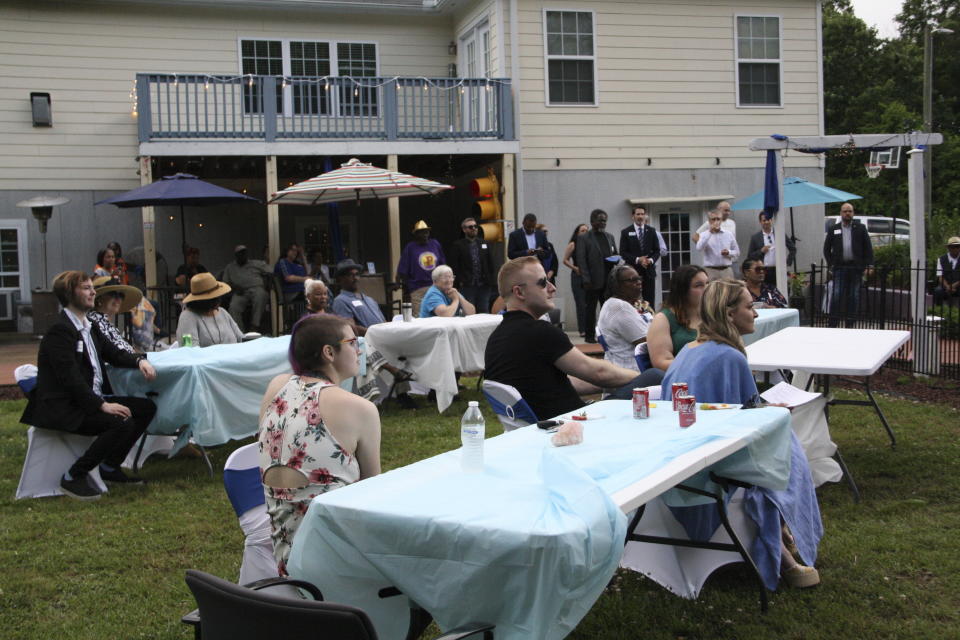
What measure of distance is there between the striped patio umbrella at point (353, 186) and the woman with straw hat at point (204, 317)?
17.3 feet

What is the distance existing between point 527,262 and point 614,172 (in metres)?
11.5

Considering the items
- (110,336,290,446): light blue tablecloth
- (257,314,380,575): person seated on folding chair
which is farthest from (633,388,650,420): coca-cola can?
(110,336,290,446): light blue tablecloth

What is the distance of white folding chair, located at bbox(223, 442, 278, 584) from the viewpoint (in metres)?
3.73

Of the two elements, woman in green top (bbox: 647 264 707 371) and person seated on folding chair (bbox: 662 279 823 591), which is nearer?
person seated on folding chair (bbox: 662 279 823 591)

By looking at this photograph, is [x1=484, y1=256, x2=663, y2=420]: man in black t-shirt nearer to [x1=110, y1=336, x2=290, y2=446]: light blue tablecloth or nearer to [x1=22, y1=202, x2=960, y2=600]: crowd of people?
[x1=22, y1=202, x2=960, y2=600]: crowd of people

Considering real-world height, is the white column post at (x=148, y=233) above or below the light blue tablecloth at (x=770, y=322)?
above

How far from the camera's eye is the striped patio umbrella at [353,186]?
1345cm

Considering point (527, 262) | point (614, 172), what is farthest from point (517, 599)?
point (614, 172)

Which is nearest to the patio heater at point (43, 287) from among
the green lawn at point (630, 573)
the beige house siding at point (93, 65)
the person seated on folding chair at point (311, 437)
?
the beige house siding at point (93, 65)

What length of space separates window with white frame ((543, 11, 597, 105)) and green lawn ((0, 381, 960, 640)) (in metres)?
9.97

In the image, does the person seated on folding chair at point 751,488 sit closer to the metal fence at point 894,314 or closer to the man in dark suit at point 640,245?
the metal fence at point 894,314

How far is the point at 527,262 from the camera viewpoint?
16.7 feet

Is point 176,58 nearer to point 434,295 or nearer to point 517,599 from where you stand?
point 434,295

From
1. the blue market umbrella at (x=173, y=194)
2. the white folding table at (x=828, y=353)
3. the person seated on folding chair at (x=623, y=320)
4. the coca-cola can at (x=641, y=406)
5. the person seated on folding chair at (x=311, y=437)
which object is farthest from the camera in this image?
the blue market umbrella at (x=173, y=194)
